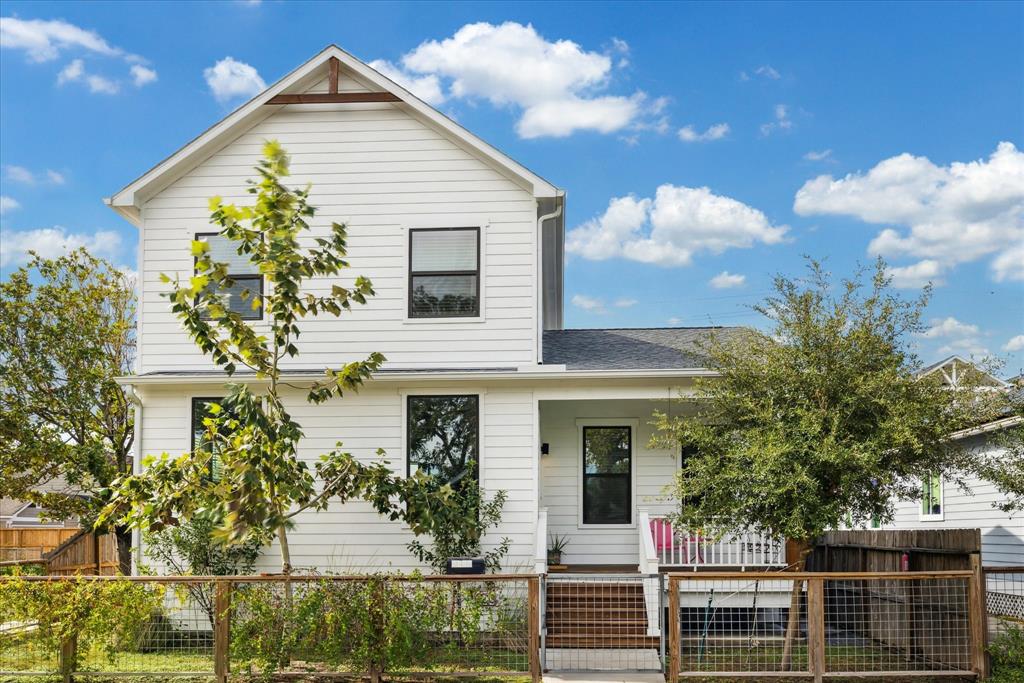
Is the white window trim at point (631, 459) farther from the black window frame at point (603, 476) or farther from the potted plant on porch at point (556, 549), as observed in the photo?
the potted plant on porch at point (556, 549)

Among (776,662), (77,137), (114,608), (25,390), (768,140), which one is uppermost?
(768,140)

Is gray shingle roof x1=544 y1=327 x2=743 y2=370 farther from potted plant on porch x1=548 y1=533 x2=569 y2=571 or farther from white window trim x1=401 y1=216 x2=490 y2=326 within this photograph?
potted plant on porch x1=548 y1=533 x2=569 y2=571

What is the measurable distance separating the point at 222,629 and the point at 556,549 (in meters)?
5.97

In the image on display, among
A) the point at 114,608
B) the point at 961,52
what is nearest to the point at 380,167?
the point at 114,608

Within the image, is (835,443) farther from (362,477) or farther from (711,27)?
(711,27)

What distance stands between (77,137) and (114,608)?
51.3 feet

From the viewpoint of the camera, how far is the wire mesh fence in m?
10.9

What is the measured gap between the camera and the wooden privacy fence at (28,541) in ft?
84.2

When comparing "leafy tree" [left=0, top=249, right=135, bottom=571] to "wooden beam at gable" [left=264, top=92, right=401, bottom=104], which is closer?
"wooden beam at gable" [left=264, top=92, right=401, bottom=104]

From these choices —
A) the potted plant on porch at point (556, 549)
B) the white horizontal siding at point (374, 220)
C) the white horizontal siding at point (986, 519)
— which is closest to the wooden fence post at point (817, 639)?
the potted plant on porch at point (556, 549)

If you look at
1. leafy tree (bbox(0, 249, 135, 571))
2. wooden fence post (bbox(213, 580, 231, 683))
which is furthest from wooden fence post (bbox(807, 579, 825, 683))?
leafy tree (bbox(0, 249, 135, 571))

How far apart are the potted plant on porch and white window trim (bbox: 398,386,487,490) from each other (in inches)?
69.6

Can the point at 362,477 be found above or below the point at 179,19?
below

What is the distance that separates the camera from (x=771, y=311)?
11430mm
